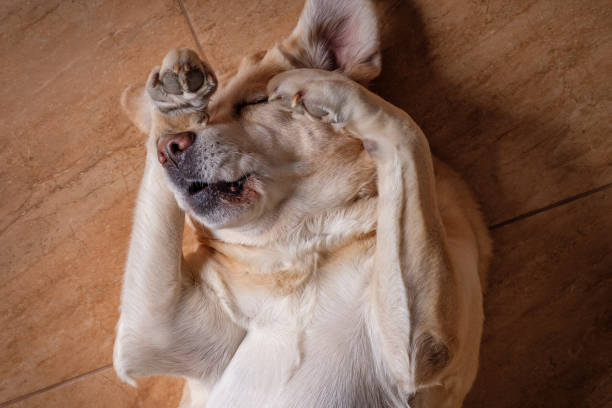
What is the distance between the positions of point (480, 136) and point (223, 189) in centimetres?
112

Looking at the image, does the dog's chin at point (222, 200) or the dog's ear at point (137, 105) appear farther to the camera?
the dog's ear at point (137, 105)

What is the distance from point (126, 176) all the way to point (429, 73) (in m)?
1.36

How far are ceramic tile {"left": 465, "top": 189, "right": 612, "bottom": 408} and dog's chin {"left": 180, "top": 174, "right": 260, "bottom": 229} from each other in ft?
3.79

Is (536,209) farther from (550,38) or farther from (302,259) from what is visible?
(302,259)

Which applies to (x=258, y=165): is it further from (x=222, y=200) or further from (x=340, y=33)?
(x=340, y=33)

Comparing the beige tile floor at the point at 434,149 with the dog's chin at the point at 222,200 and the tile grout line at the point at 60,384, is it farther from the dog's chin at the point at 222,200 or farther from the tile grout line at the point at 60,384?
the dog's chin at the point at 222,200

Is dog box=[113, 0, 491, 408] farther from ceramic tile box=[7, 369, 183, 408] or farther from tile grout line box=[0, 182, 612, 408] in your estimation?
ceramic tile box=[7, 369, 183, 408]

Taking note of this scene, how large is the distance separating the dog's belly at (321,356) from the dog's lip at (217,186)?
0.41m

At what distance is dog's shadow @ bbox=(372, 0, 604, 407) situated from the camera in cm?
206

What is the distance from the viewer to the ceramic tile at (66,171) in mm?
2098

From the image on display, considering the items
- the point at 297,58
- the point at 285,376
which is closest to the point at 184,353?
the point at 285,376

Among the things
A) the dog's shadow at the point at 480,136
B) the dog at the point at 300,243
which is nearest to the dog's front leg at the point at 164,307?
the dog at the point at 300,243

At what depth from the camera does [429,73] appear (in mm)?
2068

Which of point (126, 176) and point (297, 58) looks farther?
point (126, 176)
